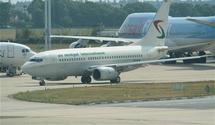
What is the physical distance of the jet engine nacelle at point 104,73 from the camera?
6103cm

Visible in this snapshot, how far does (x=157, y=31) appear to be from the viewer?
6769cm

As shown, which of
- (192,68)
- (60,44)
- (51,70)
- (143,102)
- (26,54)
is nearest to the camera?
(143,102)

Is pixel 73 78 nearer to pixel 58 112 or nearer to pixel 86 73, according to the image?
pixel 86 73

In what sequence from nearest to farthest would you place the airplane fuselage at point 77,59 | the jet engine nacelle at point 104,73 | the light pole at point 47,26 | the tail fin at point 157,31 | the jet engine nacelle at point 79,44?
the airplane fuselage at point 77,59 → the jet engine nacelle at point 104,73 → the tail fin at point 157,31 → the light pole at point 47,26 → the jet engine nacelle at point 79,44

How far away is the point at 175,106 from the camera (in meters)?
39.9

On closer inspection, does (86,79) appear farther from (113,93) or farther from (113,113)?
(113,113)

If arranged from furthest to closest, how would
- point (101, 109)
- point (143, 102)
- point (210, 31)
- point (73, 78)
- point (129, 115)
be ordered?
point (210, 31) → point (73, 78) → point (143, 102) → point (101, 109) → point (129, 115)

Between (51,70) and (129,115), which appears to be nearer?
(129,115)

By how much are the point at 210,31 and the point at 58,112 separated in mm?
55783

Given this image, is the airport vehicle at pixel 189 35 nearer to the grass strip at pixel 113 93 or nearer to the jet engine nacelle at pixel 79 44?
the jet engine nacelle at pixel 79 44

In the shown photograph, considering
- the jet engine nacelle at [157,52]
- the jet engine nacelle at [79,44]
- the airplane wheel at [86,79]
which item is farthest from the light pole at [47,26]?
the airplane wheel at [86,79]

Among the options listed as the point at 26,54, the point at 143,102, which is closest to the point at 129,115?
the point at 143,102

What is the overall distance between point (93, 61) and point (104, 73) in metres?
2.09

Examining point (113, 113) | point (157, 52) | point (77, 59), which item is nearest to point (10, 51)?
point (77, 59)
